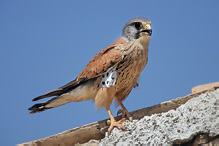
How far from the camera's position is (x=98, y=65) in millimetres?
3814

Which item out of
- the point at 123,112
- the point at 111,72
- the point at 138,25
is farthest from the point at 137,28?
the point at 123,112

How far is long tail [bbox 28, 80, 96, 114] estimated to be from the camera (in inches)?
154

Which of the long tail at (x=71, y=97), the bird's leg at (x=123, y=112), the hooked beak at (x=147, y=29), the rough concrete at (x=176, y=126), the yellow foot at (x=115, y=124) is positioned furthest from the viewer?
the bird's leg at (x=123, y=112)

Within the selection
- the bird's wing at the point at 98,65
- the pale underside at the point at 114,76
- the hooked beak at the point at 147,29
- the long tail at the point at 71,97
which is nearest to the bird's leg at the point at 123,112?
the pale underside at the point at 114,76

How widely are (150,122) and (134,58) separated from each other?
829 millimetres

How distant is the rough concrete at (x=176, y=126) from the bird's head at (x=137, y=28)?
1.00 metres

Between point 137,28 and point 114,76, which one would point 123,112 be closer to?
point 114,76

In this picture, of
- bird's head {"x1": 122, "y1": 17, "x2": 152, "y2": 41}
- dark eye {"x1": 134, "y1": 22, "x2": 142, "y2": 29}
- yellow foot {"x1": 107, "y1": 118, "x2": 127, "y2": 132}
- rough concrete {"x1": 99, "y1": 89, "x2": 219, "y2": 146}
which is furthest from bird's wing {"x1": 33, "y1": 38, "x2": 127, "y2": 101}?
rough concrete {"x1": 99, "y1": 89, "x2": 219, "y2": 146}

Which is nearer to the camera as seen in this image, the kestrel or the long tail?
the kestrel

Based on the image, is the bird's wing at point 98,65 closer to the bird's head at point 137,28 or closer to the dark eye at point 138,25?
the bird's head at point 137,28

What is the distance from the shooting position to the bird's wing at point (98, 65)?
374 cm

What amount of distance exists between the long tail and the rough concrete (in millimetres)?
633

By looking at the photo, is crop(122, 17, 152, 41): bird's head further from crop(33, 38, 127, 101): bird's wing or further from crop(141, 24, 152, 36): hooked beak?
crop(33, 38, 127, 101): bird's wing

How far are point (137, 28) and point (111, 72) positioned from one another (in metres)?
0.65
